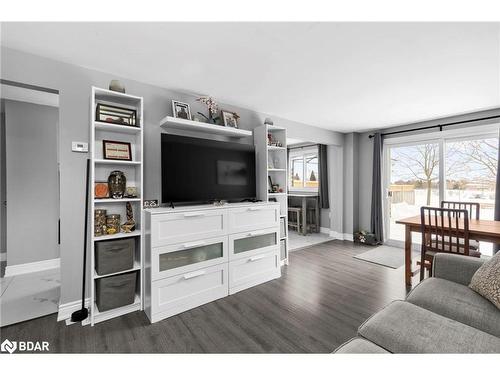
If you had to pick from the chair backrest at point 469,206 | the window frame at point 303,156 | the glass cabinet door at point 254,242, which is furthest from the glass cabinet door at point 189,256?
the window frame at point 303,156

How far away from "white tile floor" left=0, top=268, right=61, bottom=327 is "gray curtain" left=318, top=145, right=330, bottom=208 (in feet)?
16.7

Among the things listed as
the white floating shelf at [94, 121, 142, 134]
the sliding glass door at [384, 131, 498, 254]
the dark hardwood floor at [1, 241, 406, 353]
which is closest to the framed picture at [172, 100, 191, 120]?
the white floating shelf at [94, 121, 142, 134]

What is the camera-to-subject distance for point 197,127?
262cm

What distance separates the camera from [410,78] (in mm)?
2354

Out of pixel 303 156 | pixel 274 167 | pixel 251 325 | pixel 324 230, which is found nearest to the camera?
pixel 251 325

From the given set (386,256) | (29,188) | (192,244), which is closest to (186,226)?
(192,244)

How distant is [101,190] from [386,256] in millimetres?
4223

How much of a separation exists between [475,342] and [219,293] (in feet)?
6.52

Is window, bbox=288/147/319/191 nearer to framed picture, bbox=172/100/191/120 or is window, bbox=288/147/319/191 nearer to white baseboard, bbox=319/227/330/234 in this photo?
white baseboard, bbox=319/227/330/234

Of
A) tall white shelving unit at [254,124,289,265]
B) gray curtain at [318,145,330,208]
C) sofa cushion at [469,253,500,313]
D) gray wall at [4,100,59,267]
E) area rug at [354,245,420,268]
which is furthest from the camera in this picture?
gray curtain at [318,145,330,208]

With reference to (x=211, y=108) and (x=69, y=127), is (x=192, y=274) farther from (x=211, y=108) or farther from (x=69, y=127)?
(x=211, y=108)

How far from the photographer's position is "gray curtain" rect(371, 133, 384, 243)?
4.54 metres

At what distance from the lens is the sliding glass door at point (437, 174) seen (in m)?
3.52
